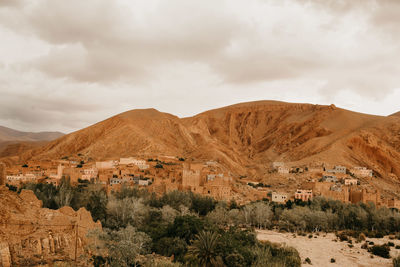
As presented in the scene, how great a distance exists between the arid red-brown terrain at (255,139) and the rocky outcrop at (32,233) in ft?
153

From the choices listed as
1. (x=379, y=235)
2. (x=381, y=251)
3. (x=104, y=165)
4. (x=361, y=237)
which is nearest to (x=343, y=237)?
(x=361, y=237)

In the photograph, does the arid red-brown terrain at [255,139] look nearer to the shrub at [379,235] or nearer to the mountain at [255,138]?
the mountain at [255,138]

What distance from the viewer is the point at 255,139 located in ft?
307

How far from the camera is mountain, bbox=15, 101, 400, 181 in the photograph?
2474 inches

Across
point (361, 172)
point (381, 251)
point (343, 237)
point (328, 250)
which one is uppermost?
point (361, 172)

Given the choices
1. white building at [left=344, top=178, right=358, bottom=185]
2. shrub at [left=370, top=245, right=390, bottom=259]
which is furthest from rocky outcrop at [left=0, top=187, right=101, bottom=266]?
white building at [left=344, top=178, right=358, bottom=185]

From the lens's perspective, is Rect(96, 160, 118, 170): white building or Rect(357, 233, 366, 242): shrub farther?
Rect(96, 160, 118, 170): white building

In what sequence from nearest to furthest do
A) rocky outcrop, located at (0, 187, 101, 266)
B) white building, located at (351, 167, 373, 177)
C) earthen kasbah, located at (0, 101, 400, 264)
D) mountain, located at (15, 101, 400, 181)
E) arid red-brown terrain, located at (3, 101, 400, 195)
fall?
rocky outcrop, located at (0, 187, 101, 266)
earthen kasbah, located at (0, 101, 400, 264)
white building, located at (351, 167, 373, 177)
arid red-brown terrain, located at (3, 101, 400, 195)
mountain, located at (15, 101, 400, 181)

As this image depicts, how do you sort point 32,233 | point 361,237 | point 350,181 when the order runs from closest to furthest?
point 32,233 < point 361,237 < point 350,181

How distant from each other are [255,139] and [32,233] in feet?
285

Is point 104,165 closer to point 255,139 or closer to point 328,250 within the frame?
point 328,250

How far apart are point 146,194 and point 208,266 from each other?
17.3 metres

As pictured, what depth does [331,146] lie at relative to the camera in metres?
63.1

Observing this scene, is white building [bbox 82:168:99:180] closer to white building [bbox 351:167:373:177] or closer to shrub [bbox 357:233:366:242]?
shrub [bbox 357:233:366:242]
